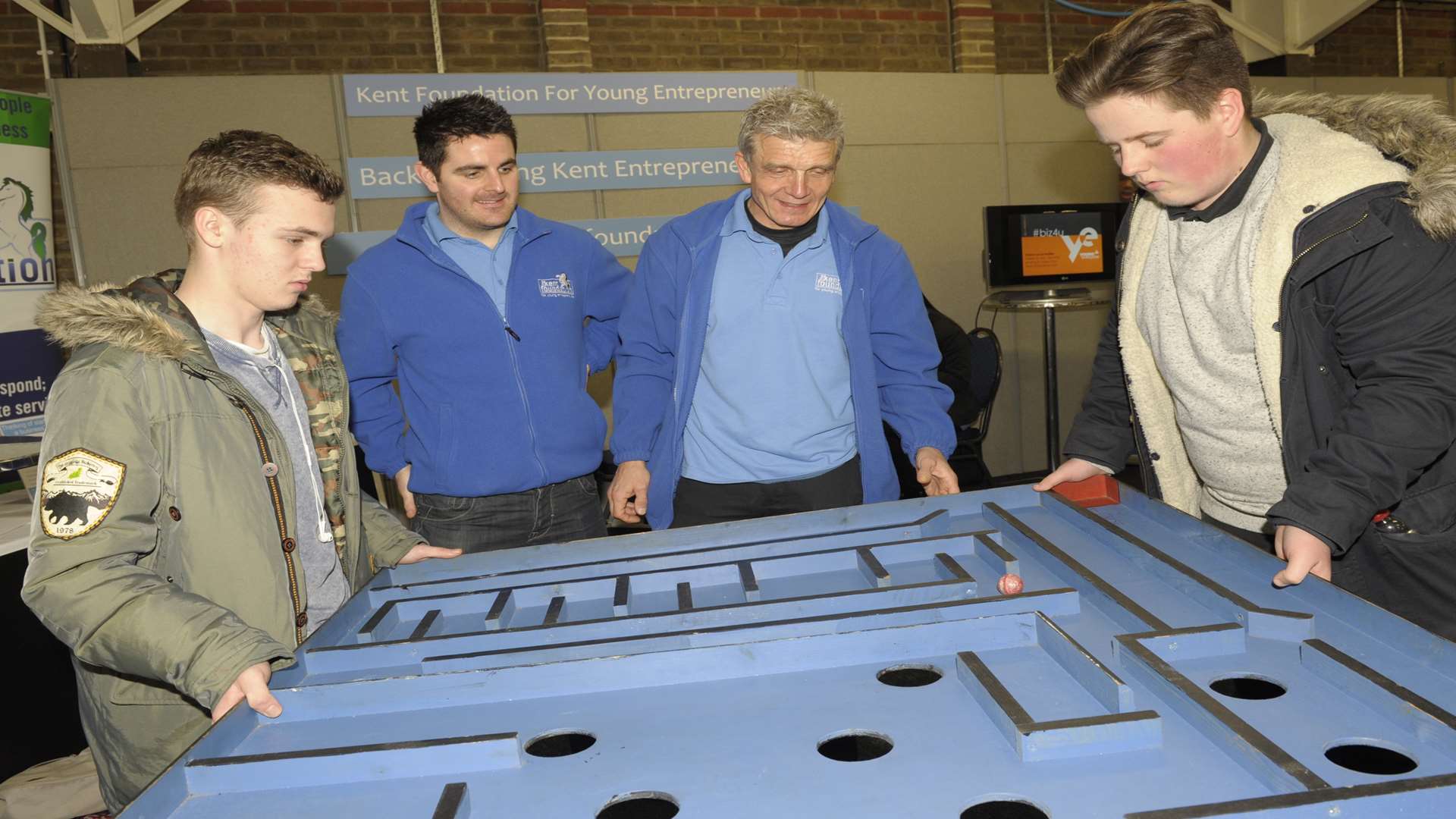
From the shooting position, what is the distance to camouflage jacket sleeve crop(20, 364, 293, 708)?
48.1 inches

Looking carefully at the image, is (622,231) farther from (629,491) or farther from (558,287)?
(629,491)

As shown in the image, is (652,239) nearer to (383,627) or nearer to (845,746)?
(383,627)

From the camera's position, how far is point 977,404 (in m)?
4.61

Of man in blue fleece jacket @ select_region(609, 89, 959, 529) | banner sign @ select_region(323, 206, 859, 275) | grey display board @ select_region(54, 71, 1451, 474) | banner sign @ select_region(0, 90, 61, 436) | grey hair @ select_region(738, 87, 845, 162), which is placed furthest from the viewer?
banner sign @ select_region(323, 206, 859, 275)

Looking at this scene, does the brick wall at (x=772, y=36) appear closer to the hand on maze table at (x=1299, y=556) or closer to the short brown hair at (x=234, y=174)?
the short brown hair at (x=234, y=174)

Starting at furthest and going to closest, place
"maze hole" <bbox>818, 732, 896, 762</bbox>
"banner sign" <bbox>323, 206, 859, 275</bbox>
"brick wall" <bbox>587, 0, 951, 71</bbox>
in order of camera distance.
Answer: "brick wall" <bbox>587, 0, 951, 71</bbox>
"banner sign" <bbox>323, 206, 859, 275</bbox>
"maze hole" <bbox>818, 732, 896, 762</bbox>

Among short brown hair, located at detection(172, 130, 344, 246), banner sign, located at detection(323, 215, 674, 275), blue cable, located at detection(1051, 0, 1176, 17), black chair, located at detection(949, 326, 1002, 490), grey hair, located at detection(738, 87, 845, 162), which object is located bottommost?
black chair, located at detection(949, 326, 1002, 490)

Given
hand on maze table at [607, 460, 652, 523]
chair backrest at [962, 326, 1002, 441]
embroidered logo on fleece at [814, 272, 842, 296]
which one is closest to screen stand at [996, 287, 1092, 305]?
chair backrest at [962, 326, 1002, 441]

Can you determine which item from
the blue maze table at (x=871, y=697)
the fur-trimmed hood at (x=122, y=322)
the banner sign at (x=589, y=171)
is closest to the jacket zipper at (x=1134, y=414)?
the blue maze table at (x=871, y=697)

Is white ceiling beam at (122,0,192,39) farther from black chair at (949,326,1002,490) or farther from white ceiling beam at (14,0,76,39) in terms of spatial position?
black chair at (949,326,1002,490)

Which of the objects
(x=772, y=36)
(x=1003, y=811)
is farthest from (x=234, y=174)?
(x=772, y=36)

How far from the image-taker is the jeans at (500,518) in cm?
251

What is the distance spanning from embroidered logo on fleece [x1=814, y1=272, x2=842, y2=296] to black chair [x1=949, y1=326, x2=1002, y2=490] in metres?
2.49

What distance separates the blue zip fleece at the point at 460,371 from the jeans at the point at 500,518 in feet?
0.11
